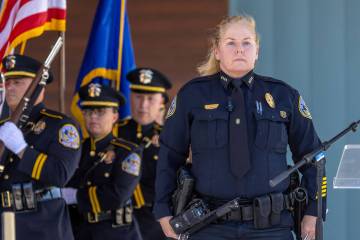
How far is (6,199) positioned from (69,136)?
501 mm

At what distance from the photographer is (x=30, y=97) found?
602 cm

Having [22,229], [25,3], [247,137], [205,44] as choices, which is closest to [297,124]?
[247,137]

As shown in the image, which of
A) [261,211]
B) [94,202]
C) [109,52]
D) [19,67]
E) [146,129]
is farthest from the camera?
[109,52]

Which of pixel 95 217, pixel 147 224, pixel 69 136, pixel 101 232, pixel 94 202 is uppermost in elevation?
pixel 69 136

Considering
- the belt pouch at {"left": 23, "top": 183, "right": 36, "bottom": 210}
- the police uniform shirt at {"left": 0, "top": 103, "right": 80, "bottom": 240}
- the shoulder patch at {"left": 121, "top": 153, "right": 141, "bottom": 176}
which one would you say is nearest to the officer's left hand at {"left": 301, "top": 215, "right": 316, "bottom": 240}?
the police uniform shirt at {"left": 0, "top": 103, "right": 80, "bottom": 240}

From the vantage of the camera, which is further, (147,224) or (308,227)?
(147,224)

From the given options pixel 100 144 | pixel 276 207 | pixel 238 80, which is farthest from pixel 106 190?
pixel 276 207

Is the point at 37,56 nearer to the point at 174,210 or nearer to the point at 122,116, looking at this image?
the point at 122,116

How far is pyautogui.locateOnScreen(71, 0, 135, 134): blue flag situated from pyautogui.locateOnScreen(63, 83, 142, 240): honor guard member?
840 mm

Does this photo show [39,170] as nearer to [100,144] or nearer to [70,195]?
[70,195]

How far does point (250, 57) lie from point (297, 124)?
0.38 metres

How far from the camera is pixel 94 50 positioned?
8.65 metres

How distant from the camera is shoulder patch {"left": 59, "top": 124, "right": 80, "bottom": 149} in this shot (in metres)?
6.11

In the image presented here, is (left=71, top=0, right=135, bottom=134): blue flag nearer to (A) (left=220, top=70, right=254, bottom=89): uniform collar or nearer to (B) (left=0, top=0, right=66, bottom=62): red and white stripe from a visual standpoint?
(B) (left=0, top=0, right=66, bottom=62): red and white stripe
